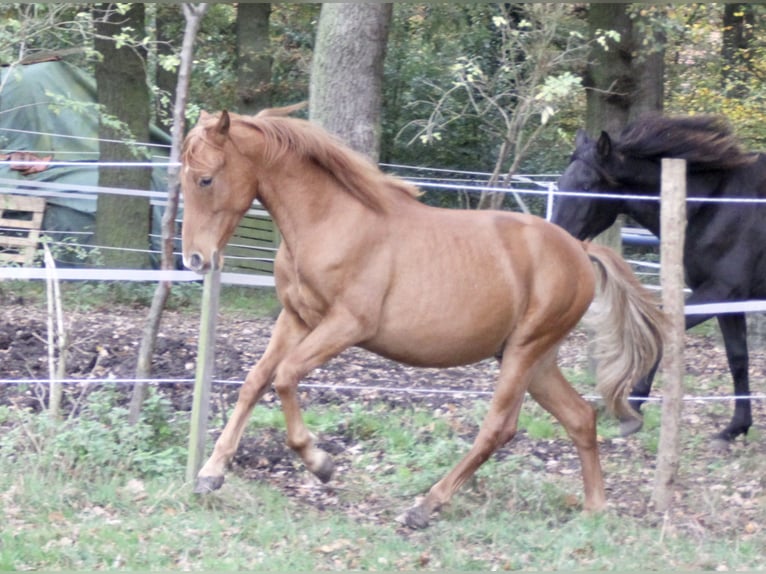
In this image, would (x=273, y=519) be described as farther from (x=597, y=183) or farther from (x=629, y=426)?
(x=597, y=183)

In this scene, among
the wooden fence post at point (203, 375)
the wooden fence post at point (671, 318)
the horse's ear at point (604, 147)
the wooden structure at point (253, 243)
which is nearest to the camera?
the wooden fence post at point (203, 375)

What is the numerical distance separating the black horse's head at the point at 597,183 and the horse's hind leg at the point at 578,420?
194cm

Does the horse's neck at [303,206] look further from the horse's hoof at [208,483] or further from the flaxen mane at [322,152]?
the horse's hoof at [208,483]

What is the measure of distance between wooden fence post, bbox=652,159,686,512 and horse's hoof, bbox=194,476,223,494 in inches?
92.1

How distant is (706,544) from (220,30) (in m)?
12.4

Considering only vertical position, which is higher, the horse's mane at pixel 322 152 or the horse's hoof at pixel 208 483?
the horse's mane at pixel 322 152

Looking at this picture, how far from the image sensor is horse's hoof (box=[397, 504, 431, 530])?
16.3 feet

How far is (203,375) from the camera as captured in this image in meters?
5.29

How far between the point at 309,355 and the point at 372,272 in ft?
1.72

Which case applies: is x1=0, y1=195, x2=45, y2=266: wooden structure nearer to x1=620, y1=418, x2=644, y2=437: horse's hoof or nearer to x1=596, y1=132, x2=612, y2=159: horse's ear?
x1=596, y1=132, x2=612, y2=159: horse's ear

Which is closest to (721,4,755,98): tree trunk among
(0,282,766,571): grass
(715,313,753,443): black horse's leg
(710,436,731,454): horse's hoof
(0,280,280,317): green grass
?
(0,280,280,317): green grass

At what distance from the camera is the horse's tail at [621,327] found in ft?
18.0

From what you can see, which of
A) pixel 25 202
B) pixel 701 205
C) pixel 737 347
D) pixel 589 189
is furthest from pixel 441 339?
pixel 25 202

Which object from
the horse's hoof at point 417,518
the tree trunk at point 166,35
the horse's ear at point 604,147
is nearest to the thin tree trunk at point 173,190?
the horse's hoof at point 417,518
